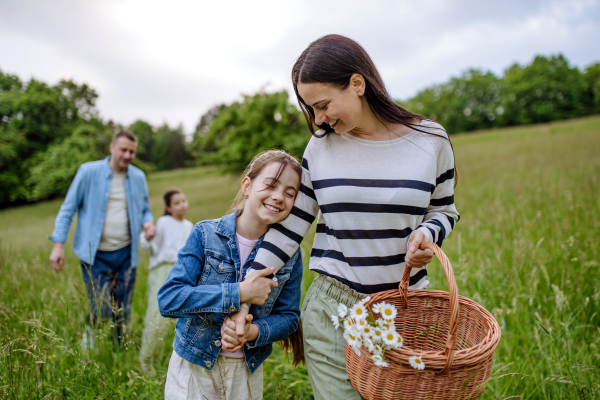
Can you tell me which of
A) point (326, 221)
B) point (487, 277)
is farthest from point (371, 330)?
point (487, 277)

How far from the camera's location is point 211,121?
31547 mm

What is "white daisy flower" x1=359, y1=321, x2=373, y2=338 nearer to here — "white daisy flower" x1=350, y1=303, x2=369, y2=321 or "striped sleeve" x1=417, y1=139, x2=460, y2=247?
"white daisy flower" x1=350, y1=303, x2=369, y2=321

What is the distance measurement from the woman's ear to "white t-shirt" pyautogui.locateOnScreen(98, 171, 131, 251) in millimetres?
3033

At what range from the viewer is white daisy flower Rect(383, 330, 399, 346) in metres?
1.12

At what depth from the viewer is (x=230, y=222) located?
177 centimetres

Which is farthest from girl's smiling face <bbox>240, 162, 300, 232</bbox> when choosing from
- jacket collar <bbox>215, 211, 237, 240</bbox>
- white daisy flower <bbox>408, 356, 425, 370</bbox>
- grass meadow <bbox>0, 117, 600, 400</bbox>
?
grass meadow <bbox>0, 117, 600, 400</bbox>

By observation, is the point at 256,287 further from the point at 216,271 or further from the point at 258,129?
the point at 258,129

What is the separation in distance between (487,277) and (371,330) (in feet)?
7.79

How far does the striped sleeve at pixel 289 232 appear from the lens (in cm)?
163

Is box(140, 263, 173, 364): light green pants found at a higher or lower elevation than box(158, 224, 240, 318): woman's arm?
lower

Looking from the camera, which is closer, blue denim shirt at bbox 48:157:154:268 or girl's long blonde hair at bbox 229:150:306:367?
girl's long blonde hair at bbox 229:150:306:367

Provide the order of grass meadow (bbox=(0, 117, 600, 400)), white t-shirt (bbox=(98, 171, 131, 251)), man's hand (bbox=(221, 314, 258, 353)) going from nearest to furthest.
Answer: man's hand (bbox=(221, 314, 258, 353))
grass meadow (bbox=(0, 117, 600, 400))
white t-shirt (bbox=(98, 171, 131, 251))

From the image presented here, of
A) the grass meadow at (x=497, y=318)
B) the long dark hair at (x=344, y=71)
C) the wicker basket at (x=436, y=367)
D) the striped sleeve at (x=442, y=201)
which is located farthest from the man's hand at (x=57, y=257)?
the striped sleeve at (x=442, y=201)

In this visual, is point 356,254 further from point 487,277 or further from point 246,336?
point 487,277
